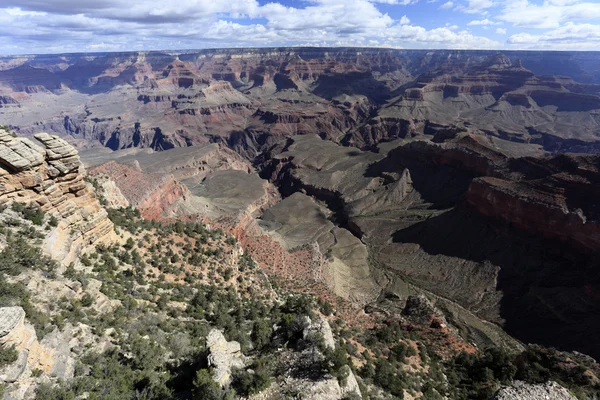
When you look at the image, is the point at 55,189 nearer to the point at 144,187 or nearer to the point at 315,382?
the point at 315,382

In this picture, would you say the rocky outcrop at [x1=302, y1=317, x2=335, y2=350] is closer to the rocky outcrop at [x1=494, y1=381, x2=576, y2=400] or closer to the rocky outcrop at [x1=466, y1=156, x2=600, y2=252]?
the rocky outcrop at [x1=494, y1=381, x2=576, y2=400]

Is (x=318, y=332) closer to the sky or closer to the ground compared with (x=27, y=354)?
closer to the ground

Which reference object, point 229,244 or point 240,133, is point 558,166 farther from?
point 240,133

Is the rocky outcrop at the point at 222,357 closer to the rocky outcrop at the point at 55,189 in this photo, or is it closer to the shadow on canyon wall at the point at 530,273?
the rocky outcrop at the point at 55,189

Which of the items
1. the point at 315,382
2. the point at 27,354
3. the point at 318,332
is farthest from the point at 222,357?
the point at 27,354

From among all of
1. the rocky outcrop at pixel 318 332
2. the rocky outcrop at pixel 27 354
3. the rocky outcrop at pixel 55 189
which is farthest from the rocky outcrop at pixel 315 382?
the rocky outcrop at pixel 55 189

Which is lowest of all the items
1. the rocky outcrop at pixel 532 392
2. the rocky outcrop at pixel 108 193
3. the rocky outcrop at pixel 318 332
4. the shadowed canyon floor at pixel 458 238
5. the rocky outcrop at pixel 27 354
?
the shadowed canyon floor at pixel 458 238
